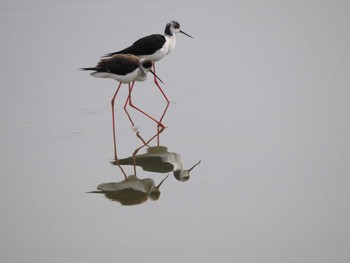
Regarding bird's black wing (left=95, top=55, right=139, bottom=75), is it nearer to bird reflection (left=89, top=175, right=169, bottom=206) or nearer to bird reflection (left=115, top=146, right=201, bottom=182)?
bird reflection (left=115, top=146, right=201, bottom=182)

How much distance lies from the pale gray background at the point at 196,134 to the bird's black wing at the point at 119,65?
580 millimetres

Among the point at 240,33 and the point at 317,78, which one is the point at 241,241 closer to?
the point at 317,78

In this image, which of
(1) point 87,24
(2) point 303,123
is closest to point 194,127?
(2) point 303,123

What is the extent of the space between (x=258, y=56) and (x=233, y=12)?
2.28 m

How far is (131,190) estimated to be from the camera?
17.6 feet

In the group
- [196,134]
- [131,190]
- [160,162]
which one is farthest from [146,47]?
[131,190]

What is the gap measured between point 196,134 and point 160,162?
2.55ft

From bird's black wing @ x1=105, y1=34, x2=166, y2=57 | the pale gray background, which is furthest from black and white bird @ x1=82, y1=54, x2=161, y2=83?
bird's black wing @ x1=105, y1=34, x2=166, y2=57

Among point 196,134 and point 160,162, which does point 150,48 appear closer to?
point 196,134

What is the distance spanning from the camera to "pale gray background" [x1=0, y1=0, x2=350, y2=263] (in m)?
4.52

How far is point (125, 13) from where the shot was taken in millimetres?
11531

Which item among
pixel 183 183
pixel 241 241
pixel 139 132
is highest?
pixel 241 241

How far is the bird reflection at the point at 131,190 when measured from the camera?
5.20 meters

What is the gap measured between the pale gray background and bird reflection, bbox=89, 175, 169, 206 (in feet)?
0.33
